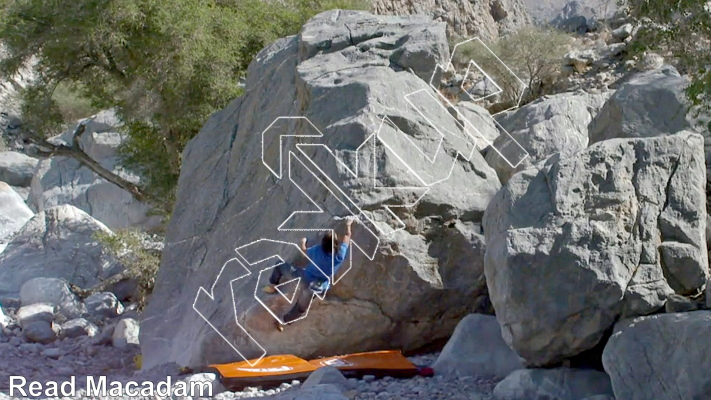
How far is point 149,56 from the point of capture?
45.1ft

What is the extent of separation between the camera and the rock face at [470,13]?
21516 millimetres

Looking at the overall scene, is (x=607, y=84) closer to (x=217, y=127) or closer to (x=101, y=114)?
(x=217, y=127)

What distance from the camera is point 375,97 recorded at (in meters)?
8.16

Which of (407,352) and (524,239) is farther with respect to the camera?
(407,352)

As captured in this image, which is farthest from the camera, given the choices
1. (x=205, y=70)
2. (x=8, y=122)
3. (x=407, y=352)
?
(x=8, y=122)

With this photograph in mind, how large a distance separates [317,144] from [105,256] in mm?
7486

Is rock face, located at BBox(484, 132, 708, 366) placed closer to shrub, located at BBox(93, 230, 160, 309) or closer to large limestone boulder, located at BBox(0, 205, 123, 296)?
shrub, located at BBox(93, 230, 160, 309)

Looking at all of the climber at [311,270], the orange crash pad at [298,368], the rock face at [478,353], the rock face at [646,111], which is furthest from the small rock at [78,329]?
the rock face at [646,111]

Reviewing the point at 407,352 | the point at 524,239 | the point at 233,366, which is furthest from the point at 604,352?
the point at 233,366

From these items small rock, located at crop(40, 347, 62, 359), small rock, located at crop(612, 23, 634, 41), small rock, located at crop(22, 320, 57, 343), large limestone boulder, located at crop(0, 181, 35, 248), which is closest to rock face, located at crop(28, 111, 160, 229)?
large limestone boulder, located at crop(0, 181, 35, 248)

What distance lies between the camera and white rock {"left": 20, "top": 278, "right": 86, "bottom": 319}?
1251 centimetres

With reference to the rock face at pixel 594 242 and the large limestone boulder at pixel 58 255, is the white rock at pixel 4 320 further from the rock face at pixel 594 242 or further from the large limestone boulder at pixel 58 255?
the rock face at pixel 594 242

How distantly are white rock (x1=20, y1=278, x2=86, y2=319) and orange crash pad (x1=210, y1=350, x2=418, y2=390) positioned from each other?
5.74 m

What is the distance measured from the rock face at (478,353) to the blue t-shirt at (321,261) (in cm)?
112
